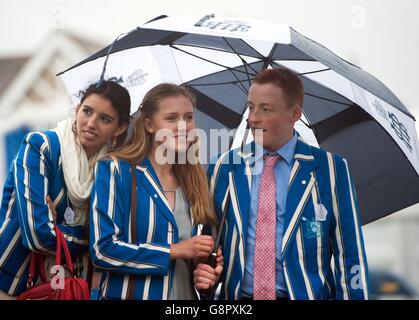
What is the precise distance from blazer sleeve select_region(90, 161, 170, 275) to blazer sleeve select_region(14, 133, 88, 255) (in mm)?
168

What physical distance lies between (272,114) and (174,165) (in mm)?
460

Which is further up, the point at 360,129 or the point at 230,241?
the point at 360,129

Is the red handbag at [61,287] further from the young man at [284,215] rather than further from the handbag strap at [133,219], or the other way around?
the young man at [284,215]

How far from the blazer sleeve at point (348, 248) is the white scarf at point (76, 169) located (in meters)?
0.99

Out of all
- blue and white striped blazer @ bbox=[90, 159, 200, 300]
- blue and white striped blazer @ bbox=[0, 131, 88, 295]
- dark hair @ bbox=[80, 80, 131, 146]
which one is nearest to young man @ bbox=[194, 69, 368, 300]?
blue and white striped blazer @ bbox=[90, 159, 200, 300]

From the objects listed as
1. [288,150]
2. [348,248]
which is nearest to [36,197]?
[288,150]

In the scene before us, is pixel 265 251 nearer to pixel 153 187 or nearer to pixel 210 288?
pixel 210 288

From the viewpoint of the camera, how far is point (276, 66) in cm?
296

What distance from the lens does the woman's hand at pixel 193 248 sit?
280cm

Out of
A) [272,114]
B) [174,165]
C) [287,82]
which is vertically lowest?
[174,165]
